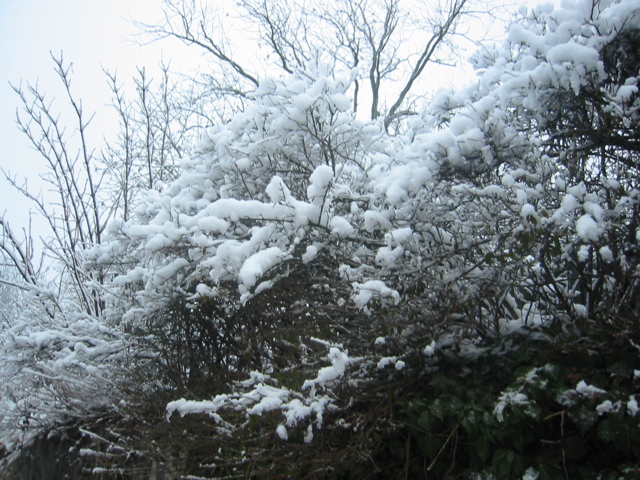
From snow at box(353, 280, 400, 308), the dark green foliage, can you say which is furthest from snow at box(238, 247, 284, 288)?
the dark green foliage

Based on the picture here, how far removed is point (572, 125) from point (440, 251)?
1.13 metres

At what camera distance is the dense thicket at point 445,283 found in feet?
7.87

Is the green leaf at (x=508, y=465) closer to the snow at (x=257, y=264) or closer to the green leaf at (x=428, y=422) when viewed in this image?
the green leaf at (x=428, y=422)

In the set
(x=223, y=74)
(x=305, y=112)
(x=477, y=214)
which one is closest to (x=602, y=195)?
(x=477, y=214)

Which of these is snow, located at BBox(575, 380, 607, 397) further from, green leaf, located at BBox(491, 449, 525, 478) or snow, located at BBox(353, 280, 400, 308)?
snow, located at BBox(353, 280, 400, 308)

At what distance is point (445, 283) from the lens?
2.85 meters

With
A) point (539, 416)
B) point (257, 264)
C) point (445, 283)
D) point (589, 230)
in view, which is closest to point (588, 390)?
point (539, 416)

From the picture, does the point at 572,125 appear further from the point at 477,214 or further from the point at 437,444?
the point at 437,444

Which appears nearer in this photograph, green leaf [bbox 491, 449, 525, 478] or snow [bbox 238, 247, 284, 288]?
green leaf [bbox 491, 449, 525, 478]

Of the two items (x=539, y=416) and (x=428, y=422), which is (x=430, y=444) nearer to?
(x=428, y=422)

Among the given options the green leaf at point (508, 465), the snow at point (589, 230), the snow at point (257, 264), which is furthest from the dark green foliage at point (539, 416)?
A: the snow at point (257, 264)

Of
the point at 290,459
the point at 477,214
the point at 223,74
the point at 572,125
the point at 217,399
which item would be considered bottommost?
the point at 290,459

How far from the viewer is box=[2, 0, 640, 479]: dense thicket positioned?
2.40 m

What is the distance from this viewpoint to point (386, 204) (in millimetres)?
3469
